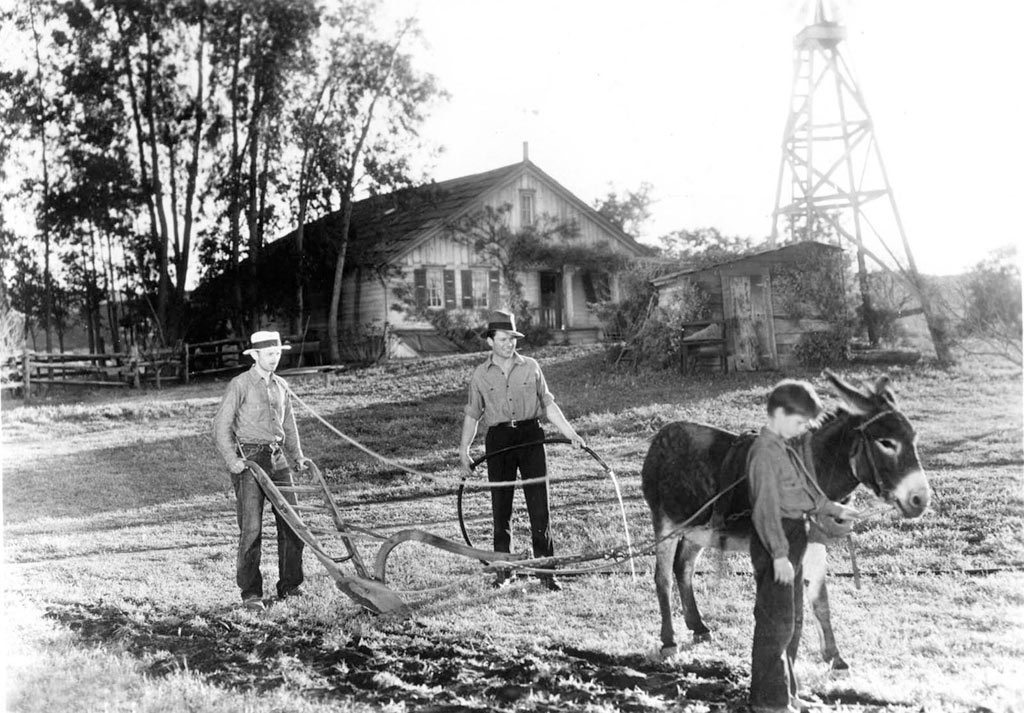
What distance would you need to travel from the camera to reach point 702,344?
5.41 meters

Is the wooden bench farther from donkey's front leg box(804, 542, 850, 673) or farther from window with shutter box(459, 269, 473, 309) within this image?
donkey's front leg box(804, 542, 850, 673)

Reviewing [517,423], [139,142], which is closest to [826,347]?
[517,423]

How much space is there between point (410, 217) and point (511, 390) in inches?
86.0

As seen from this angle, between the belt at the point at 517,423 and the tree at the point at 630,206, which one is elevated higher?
the tree at the point at 630,206

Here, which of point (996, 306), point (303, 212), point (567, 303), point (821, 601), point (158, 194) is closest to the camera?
point (821, 601)

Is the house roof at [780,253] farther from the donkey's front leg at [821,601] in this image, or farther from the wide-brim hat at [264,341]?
the wide-brim hat at [264,341]

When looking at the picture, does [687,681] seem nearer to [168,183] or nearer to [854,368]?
[854,368]

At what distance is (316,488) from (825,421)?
9.29 feet

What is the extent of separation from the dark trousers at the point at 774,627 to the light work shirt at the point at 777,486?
7 cm

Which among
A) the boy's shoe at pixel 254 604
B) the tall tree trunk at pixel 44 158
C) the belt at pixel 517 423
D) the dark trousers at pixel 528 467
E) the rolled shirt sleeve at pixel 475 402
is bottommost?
the boy's shoe at pixel 254 604

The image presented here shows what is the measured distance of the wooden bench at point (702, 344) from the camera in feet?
17.2

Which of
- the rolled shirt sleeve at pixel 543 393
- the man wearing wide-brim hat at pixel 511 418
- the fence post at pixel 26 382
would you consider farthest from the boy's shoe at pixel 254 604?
the fence post at pixel 26 382

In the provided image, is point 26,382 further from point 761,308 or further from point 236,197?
point 761,308

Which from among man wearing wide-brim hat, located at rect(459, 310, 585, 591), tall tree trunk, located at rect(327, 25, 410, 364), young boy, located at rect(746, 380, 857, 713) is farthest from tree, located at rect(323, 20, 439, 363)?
young boy, located at rect(746, 380, 857, 713)
